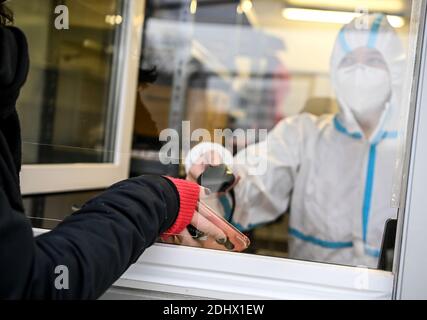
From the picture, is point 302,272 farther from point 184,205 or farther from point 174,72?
point 174,72

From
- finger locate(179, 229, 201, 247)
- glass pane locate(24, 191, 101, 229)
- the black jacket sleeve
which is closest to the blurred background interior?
glass pane locate(24, 191, 101, 229)

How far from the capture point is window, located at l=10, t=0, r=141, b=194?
1.03m

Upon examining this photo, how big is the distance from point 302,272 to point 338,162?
0.80 meters

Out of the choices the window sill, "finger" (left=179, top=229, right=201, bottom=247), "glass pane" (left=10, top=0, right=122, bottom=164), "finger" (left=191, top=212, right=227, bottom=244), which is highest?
"glass pane" (left=10, top=0, right=122, bottom=164)

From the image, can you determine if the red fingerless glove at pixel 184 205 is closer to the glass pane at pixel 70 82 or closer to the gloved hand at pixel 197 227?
the gloved hand at pixel 197 227

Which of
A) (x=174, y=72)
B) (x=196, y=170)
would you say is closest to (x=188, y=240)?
(x=196, y=170)

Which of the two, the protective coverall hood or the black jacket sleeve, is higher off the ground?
the protective coverall hood

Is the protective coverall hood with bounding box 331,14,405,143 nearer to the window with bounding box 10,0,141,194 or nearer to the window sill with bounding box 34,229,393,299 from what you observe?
the window sill with bounding box 34,229,393,299

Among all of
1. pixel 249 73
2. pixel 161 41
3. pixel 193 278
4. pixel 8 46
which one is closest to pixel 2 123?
pixel 8 46

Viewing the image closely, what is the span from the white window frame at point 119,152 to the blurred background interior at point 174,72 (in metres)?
0.03

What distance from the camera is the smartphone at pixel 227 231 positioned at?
0.70 m

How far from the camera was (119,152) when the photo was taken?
1566mm

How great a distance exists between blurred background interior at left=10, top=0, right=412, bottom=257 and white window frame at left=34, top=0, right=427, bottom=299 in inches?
3.3

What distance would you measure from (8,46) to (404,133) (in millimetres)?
541
